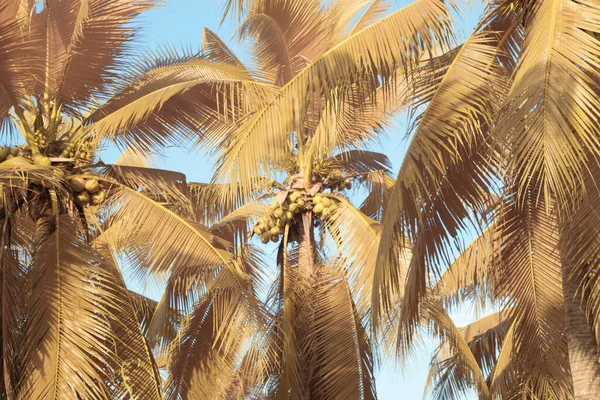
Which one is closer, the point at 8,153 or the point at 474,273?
the point at 8,153

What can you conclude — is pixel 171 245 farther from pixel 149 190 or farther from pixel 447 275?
pixel 447 275

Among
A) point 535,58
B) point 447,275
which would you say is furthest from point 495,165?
point 447,275

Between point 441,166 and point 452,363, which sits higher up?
point 441,166

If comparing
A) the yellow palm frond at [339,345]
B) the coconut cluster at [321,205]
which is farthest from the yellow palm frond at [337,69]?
the coconut cluster at [321,205]

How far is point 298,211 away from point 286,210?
0.57 ft

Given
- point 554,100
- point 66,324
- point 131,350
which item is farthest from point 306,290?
point 554,100

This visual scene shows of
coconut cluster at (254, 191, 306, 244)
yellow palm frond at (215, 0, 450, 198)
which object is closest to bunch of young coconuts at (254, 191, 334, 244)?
coconut cluster at (254, 191, 306, 244)

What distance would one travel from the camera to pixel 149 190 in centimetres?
1144

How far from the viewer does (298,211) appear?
1344cm

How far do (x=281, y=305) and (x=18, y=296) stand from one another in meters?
4.07

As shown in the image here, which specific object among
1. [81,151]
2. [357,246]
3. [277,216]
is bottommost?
Result: [357,246]

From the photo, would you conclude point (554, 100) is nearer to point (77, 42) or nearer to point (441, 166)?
point (441, 166)

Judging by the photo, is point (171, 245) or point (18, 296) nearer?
point (18, 296)

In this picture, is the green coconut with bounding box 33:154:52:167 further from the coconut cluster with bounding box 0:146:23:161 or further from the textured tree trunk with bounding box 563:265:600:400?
the textured tree trunk with bounding box 563:265:600:400
